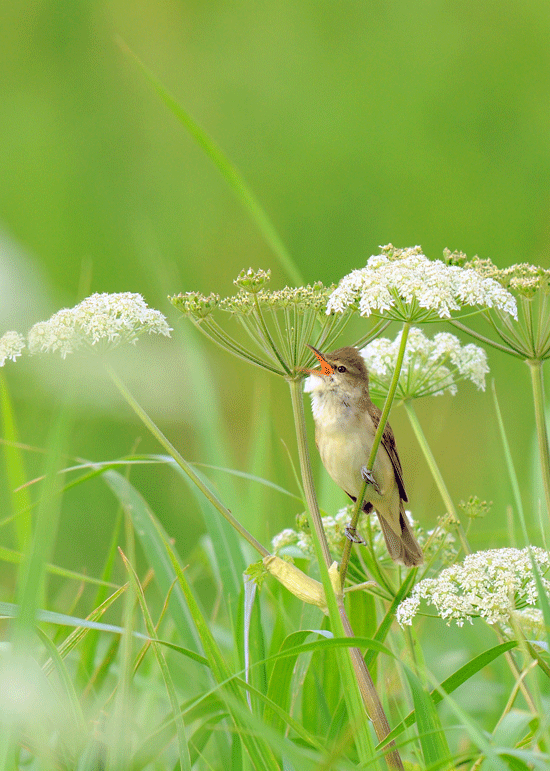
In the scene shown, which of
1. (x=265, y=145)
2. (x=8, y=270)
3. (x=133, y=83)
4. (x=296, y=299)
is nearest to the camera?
(x=296, y=299)

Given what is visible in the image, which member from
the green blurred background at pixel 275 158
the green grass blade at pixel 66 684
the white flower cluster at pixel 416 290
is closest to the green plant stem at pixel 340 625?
the white flower cluster at pixel 416 290

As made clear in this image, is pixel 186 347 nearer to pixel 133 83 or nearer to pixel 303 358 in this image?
pixel 303 358

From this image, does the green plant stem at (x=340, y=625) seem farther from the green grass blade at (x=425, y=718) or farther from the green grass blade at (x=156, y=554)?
the green grass blade at (x=156, y=554)

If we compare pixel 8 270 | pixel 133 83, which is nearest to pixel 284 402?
pixel 8 270

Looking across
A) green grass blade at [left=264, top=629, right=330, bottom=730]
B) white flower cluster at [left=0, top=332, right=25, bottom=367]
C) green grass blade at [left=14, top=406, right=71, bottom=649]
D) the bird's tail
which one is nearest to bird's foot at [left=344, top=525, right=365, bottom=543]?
green grass blade at [left=264, top=629, right=330, bottom=730]

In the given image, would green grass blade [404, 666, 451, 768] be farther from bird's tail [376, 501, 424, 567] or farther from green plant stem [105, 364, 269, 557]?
bird's tail [376, 501, 424, 567]

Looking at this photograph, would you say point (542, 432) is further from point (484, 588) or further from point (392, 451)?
point (392, 451)
